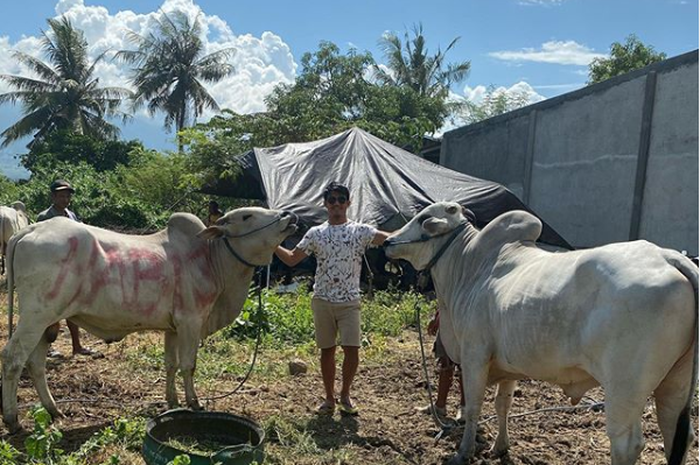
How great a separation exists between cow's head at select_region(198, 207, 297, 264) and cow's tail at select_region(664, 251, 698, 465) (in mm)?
2736

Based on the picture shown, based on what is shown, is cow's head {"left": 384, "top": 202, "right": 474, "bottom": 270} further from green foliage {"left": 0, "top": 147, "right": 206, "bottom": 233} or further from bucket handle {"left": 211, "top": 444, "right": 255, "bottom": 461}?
green foliage {"left": 0, "top": 147, "right": 206, "bottom": 233}

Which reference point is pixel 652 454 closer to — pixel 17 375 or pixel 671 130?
pixel 17 375

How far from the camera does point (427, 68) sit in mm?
31172

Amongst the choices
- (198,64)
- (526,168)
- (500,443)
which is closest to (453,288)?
(500,443)

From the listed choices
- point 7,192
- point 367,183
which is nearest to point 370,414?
point 367,183

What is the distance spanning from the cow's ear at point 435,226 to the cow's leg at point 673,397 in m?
1.63

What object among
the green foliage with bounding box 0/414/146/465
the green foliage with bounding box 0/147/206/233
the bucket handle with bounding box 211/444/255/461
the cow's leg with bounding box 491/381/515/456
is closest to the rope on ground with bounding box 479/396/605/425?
the cow's leg with bounding box 491/381/515/456

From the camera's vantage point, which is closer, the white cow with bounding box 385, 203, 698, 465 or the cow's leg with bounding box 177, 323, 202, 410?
the white cow with bounding box 385, 203, 698, 465

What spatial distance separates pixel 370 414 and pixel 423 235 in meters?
1.66

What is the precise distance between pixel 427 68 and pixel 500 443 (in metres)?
28.6

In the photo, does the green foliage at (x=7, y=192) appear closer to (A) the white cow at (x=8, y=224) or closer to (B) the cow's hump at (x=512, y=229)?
(A) the white cow at (x=8, y=224)

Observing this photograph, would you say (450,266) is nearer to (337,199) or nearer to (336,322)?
(337,199)

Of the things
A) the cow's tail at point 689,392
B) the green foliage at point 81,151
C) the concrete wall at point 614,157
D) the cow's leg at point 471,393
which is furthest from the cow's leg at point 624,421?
the green foliage at point 81,151

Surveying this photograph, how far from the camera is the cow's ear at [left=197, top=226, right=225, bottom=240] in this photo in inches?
187
